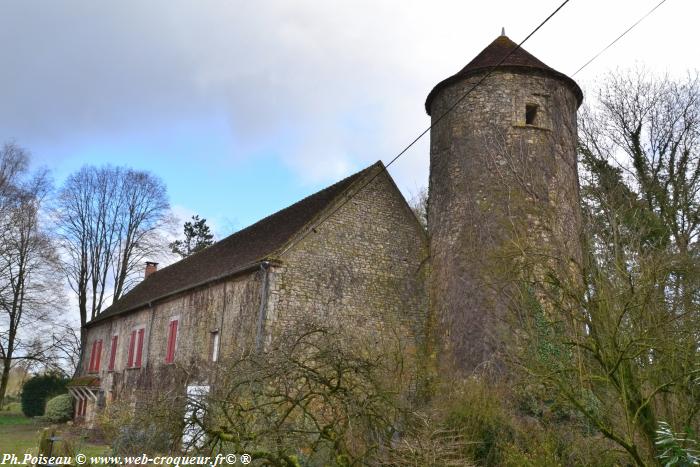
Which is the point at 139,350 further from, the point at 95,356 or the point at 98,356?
the point at 95,356

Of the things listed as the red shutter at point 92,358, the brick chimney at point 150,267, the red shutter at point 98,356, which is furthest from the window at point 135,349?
the brick chimney at point 150,267

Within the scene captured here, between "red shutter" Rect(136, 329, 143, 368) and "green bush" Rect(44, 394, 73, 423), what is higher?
"red shutter" Rect(136, 329, 143, 368)

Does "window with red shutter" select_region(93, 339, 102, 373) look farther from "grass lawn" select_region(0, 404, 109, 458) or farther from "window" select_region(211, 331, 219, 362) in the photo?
"window" select_region(211, 331, 219, 362)

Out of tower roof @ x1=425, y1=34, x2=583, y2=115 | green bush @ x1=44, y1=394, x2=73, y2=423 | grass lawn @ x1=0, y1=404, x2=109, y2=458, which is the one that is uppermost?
tower roof @ x1=425, y1=34, x2=583, y2=115

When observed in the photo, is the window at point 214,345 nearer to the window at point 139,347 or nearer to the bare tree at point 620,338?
the window at point 139,347

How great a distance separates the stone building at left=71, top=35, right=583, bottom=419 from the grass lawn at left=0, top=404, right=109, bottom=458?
4156mm

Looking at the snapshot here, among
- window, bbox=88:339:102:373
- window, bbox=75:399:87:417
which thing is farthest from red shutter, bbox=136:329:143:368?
window, bbox=75:399:87:417

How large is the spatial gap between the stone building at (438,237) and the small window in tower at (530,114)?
0.03 metres

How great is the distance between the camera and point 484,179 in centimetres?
1608

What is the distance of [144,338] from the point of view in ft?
74.9

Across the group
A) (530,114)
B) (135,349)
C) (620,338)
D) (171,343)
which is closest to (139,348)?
(135,349)

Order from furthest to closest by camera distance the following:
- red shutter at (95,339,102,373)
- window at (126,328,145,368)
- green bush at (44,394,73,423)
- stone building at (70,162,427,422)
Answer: red shutter at (95,339,102,373)
green bush at (44,394,73,423)
window at (126,328,145,368)
stone building at (70,162,427,422)

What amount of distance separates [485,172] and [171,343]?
37.0 ft

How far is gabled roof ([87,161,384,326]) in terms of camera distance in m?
16.9
